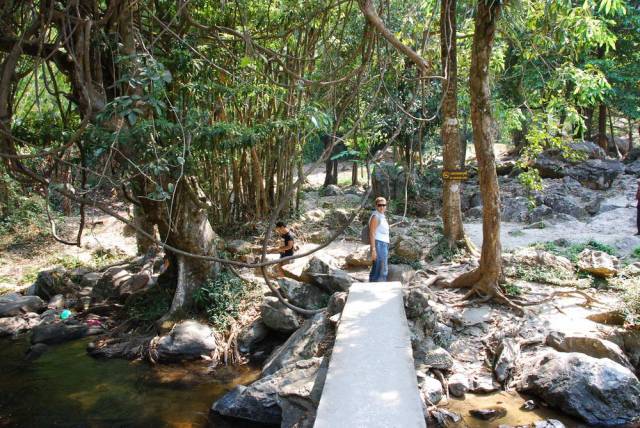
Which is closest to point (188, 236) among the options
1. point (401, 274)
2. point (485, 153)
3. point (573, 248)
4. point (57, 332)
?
point (57, 332)

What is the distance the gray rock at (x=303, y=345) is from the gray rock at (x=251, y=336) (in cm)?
95

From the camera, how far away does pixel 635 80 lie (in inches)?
568

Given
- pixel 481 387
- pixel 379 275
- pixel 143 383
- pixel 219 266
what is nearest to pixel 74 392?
pixel 143 383

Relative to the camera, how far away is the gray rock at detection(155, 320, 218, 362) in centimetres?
669

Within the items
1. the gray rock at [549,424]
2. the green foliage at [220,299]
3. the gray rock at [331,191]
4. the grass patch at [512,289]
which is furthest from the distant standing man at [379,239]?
the gray rock at [331,191]

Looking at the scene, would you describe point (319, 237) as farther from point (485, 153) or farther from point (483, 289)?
point (485, 153)

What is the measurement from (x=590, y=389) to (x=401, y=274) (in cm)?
343

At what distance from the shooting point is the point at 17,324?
8117 mm

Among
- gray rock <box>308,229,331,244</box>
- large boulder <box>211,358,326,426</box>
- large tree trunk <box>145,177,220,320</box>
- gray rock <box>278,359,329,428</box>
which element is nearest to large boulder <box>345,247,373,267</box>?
gray rock <box>308,229,331,244</box>

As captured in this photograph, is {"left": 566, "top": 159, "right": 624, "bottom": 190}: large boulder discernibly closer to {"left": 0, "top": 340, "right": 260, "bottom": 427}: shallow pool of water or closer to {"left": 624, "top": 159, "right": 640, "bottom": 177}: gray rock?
{"left": 624, "top": 159, "right": 640, "bottom": 177}: gray rock

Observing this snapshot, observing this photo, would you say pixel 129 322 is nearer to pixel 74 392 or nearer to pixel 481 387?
pixel 74 392

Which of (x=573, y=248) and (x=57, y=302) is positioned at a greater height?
(x=573, y=248)

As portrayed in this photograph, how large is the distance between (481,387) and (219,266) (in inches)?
174

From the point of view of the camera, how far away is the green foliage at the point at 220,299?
7305mm
